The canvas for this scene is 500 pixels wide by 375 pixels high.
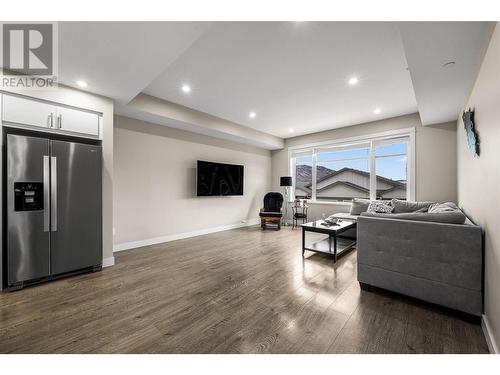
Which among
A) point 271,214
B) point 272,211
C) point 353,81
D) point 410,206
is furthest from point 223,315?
point 272,211

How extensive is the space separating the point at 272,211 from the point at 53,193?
472 cm

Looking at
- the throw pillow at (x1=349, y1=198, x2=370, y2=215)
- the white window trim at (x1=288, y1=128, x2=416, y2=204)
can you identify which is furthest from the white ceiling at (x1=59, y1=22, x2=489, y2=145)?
the throw pillow at (x1=349, y1=198, x2=370, y2=215)

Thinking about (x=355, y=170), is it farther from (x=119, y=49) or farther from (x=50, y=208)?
(x=50, y=208)

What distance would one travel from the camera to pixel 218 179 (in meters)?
5.24

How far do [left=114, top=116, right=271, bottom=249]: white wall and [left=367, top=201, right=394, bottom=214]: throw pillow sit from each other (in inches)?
134

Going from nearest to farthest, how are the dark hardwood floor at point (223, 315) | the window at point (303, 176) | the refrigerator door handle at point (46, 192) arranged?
the dark hardwood floor at point (223, 315), the refrigerator door handle at point (46, 192), the window at point (303, 176)

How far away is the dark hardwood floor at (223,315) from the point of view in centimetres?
146

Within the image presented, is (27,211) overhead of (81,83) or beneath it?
beneath

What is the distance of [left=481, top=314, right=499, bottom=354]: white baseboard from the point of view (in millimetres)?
1348

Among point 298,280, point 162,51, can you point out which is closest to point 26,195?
point 162,51

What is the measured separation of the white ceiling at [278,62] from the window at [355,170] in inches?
45.9

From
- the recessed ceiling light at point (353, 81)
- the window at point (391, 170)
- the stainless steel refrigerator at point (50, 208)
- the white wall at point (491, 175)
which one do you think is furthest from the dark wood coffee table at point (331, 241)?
the stainless steel refrigerator at point (50, 208)

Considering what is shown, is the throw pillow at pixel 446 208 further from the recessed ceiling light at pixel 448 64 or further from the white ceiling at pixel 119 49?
the white ceiling at pixel 119 49
